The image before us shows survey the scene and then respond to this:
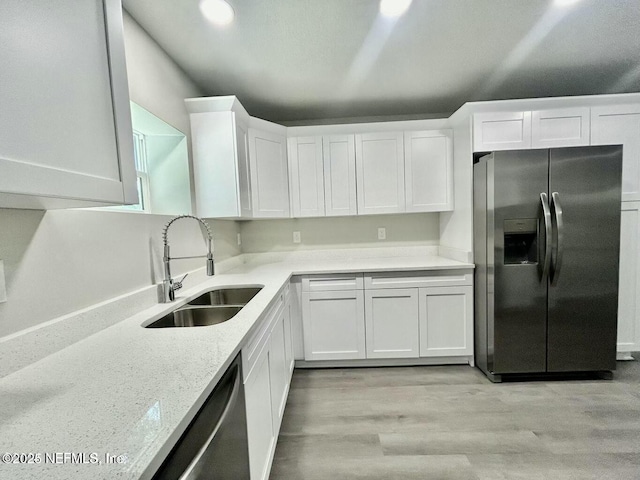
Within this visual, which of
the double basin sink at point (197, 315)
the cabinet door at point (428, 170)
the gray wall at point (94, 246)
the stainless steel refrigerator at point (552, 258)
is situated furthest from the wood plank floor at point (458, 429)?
the cabinet door at point (428, 170)

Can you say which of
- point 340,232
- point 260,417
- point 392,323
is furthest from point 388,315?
point 260,417

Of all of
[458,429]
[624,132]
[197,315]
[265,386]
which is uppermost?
[624,132]

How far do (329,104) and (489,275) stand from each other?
199 centimetres

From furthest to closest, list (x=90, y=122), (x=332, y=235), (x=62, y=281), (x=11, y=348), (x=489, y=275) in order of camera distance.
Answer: (x=332, y=235)
(x=489, y=275)
(x=62, y=281)
(x=11, y=348)
(x=90, y=122)

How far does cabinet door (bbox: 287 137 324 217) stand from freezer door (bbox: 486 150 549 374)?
1.39 m

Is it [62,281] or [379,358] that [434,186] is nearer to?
[379,358]

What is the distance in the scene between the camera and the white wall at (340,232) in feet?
9.34

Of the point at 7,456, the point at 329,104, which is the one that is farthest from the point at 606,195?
the point at 7,456

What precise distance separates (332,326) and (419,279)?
2.73 feet

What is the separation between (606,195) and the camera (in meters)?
1.90

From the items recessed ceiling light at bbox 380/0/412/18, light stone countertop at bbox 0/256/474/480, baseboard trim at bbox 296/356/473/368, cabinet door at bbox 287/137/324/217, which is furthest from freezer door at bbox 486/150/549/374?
light stone countertop at bbox 0/256/474/480

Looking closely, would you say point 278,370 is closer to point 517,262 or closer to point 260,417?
point 260,417

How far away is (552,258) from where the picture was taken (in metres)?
1.90

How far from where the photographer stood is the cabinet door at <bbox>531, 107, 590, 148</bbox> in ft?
6.91
